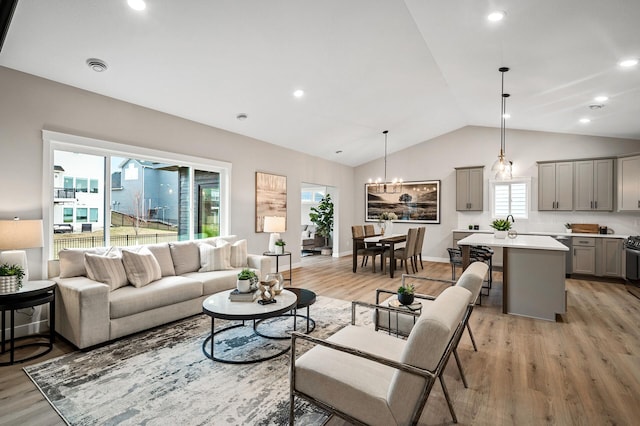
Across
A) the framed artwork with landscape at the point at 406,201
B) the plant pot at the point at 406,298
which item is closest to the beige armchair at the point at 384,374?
the plant pot at the point at 406,298

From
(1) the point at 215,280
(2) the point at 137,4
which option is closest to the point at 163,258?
(1) the point at 215,280

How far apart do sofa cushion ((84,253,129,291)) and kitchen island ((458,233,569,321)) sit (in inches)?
182

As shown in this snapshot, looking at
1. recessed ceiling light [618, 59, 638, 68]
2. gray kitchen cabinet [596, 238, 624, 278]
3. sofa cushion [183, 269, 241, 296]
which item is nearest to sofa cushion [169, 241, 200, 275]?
sofa cushion [183, 269, 241, 296]

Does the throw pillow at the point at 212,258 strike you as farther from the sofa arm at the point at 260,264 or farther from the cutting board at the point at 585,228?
the cutting board at the point at 585,228

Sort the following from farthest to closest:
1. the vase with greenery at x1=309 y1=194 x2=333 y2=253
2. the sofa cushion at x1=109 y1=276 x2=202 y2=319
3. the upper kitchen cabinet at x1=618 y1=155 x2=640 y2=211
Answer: the vase with greenery at x1=309 y1=194 x2=333 y2=253 < the upper kitchen cabinet at x1=618 y1=155 x2=640 y2=211 < the sofa cushion at x1=109 y1=276 x2=202 y2=319

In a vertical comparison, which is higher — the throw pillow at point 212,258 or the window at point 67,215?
the window at point 67,215

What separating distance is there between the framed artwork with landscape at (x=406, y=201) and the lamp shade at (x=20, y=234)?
672 centimetres

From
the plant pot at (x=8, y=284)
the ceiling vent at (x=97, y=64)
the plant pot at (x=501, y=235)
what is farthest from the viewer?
the plant pot at (x=501, y=235)

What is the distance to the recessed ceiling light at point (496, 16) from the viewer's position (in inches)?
113

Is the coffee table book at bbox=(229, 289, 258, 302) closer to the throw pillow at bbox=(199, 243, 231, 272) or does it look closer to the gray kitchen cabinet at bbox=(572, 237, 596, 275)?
the throw pillow at bbox=(199, 243, 231, 272)

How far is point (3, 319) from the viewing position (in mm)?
2871

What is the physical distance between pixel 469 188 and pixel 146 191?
22.9ft

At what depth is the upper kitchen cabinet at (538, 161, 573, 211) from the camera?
652cm

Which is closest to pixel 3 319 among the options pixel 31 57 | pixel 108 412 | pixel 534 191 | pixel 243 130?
pixel 108 412
